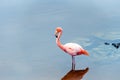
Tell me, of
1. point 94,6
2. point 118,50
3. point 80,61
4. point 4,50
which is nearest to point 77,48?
point 80,61

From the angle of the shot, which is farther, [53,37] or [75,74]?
[53,37]

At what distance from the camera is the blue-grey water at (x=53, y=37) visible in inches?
140

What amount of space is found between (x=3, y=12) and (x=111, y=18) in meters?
1.50

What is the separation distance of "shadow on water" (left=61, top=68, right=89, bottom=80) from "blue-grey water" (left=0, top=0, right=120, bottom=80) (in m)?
0.04

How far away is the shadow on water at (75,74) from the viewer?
3.36 meters

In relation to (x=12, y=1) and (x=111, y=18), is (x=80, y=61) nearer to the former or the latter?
(x=111, y=18)

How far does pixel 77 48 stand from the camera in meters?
3.53

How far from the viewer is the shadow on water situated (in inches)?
132

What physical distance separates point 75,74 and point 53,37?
35.3 inches

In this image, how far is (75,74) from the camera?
11.2 feet

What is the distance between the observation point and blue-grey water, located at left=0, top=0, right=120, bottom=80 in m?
3.55

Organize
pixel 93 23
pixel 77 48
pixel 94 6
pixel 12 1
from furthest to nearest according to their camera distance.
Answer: pixel 12 1, pixel 94 6, pixel 93 23, pixel 77 48

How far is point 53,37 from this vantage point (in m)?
4.23

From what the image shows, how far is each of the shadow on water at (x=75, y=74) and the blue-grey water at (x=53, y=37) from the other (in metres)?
0.04
